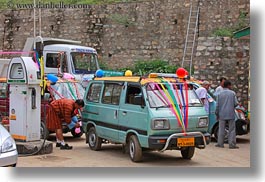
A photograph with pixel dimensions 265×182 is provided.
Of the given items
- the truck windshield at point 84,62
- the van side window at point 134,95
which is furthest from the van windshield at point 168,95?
the truck windshield at point 84,62

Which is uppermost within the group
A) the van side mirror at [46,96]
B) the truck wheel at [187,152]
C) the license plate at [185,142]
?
the van side mirror at [46,96]

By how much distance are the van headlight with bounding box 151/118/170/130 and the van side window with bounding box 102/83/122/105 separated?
137 cm

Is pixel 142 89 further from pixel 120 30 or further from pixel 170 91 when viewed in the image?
pixel 120 30

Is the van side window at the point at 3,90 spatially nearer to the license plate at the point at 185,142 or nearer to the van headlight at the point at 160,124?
the van headlight at the point at 160,124

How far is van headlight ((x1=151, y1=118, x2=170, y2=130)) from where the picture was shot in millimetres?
8578

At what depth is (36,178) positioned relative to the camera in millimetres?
7152

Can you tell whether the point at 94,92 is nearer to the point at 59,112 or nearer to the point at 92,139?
the point at 59,112

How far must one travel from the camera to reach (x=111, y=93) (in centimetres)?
1006

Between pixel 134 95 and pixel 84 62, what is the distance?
26.4ft

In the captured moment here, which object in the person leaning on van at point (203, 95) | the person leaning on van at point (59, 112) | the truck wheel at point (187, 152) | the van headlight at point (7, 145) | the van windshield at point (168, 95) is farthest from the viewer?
the person leaning on van at point (203, 95)

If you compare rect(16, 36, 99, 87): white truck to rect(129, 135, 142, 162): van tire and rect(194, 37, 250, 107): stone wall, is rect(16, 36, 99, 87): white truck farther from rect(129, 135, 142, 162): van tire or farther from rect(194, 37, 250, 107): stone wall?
rect(129, 135, 142, 162): van tire

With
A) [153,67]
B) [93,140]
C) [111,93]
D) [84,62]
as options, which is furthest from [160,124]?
[153,67]

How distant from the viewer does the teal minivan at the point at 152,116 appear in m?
8.65

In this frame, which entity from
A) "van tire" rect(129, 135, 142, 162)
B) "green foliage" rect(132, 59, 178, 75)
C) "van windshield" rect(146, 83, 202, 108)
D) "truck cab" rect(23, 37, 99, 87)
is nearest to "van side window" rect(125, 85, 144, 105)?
"van windshield" rect(146, 83, 202, 108)
